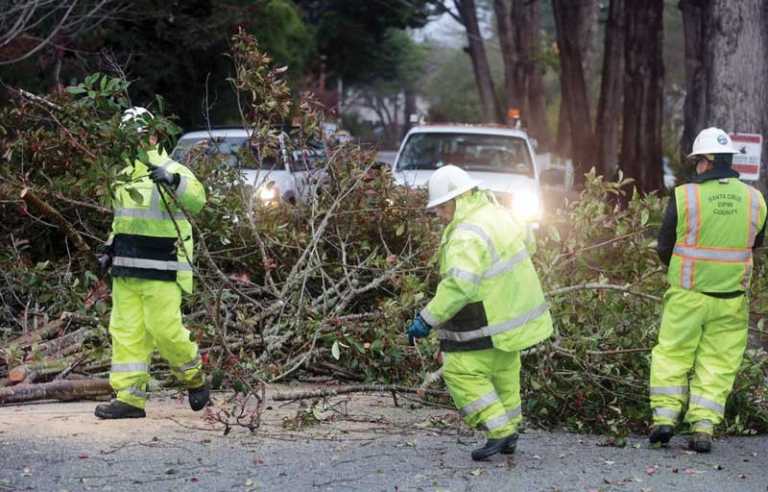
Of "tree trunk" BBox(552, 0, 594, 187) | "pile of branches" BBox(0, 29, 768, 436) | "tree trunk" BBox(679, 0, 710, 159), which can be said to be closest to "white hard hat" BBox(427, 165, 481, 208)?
"pile of branches" BBox(0, 29, 768, 436)

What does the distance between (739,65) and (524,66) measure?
2287cm

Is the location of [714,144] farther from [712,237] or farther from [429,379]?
[429,379]

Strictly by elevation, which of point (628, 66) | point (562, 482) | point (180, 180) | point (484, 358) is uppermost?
point (628, 66)

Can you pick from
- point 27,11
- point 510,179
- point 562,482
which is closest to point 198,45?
point 27,11

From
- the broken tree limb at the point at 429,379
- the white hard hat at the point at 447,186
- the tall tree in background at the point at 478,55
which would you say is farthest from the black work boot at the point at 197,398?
the tall tree in background at the point at 478,55

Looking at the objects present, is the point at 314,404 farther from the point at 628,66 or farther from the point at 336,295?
the point at 628,66

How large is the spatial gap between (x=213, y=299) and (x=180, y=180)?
1.57 m

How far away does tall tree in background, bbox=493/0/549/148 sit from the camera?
116 ft

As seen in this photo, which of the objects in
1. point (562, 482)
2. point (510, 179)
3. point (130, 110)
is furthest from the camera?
point (510, 179)

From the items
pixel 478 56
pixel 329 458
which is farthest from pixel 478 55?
pixel 329 458

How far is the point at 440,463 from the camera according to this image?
22.1ft

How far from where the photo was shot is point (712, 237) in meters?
7.34

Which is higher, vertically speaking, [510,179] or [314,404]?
[510,179]

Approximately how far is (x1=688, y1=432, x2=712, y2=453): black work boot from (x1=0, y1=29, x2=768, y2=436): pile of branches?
0.46 metres
